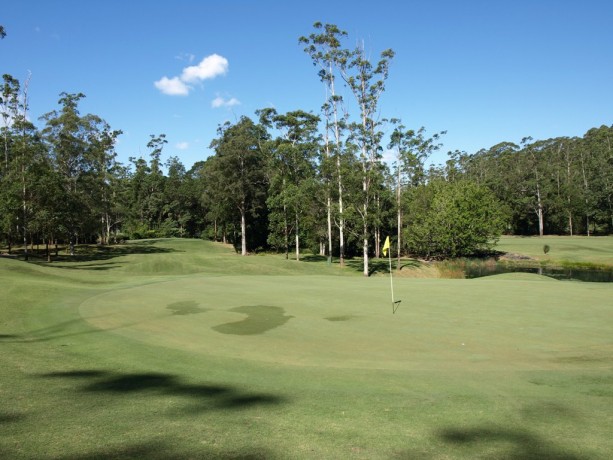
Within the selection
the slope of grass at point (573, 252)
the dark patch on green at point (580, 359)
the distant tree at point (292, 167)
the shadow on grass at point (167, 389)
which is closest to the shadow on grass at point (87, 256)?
the distant tree at point (292, 167)

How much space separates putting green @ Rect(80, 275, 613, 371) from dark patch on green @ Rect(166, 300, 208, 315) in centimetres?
4

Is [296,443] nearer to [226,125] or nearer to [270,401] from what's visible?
[270,401]

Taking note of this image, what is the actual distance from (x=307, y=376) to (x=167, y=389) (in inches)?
111

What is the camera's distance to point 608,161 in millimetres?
98375

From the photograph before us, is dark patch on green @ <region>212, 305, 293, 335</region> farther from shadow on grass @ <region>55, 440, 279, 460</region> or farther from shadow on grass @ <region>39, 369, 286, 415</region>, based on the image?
shadow on grass @ <region>55, 440, 279, 460</region>

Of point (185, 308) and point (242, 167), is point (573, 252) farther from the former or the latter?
point (185, 308)

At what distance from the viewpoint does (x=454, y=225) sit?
52.5 metres

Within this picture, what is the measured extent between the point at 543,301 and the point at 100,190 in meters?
56.5

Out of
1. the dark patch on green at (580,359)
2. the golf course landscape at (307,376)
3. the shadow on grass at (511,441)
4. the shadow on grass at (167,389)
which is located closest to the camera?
the shadow on grass at (511,441)

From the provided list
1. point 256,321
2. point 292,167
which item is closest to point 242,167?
point 292,167

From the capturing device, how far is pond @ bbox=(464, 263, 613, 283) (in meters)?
40.8

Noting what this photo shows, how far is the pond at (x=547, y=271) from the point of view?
134ft

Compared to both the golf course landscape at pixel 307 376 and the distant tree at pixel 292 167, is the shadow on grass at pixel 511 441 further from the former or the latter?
the distant tree at pixel 292 167

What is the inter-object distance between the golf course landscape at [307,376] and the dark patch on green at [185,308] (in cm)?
17
